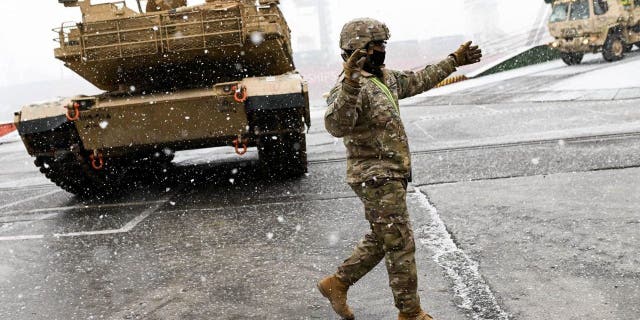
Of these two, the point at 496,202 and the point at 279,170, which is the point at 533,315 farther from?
the point at 279,170

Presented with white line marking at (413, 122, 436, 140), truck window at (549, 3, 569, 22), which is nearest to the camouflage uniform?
white line marking at (413, 122, 436, 140)

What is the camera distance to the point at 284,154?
8.02 m

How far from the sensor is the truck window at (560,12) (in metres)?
21.1

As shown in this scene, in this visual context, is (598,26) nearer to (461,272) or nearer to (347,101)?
(461,272)

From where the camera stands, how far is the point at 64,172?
26.4ft

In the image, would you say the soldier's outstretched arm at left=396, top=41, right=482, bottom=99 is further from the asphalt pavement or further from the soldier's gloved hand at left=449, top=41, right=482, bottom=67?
the asphalt pavement

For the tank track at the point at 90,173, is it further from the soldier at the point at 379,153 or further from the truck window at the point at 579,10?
the truck window at the point at 579,10

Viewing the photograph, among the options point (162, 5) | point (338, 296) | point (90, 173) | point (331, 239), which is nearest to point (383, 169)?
point (338, 296)

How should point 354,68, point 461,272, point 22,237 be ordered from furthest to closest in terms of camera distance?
point 22,237
point 461,272
point 354,68

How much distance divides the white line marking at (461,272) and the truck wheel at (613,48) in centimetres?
1714

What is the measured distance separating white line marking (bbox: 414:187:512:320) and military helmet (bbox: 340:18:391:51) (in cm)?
147

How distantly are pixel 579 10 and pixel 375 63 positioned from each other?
1943 cm

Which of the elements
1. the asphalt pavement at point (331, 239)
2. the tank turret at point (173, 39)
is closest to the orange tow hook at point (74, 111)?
the tank turret at point (173, 39)

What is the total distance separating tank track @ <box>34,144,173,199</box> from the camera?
7.88 metres
